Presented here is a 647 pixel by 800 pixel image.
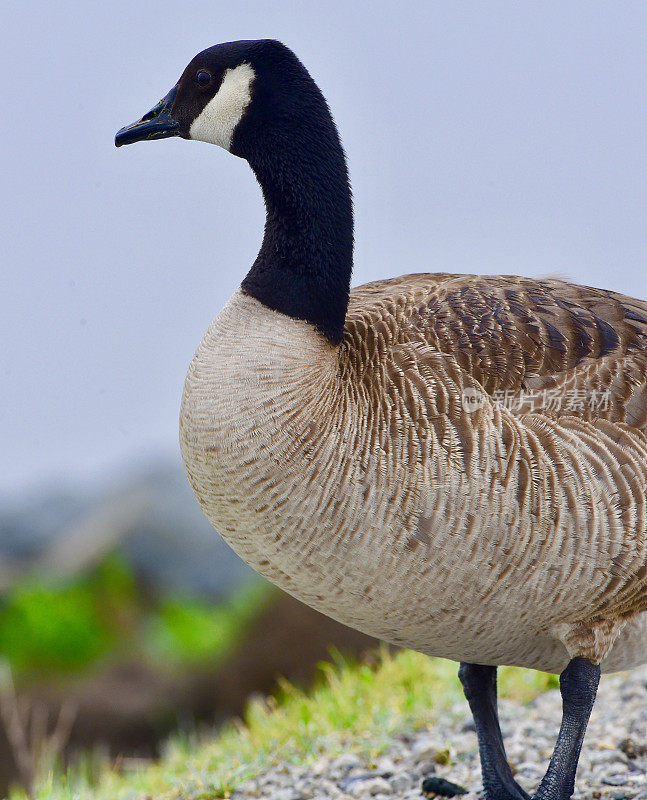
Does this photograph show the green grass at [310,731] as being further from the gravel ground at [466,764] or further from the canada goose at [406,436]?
the canada goose at [406,436]

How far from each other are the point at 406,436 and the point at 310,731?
2835 mm

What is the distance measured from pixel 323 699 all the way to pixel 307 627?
199 cm

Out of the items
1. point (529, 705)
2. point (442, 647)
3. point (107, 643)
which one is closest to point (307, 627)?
point (529, 705)

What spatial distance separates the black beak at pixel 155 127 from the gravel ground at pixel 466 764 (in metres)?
3.35

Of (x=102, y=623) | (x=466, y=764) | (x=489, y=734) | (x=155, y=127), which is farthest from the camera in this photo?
(x=102, y=623)

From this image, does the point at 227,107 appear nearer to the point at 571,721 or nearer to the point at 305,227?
the point at 305,227

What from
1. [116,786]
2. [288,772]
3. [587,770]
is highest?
[587,770]

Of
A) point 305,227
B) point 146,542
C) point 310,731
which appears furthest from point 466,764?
point 146,542

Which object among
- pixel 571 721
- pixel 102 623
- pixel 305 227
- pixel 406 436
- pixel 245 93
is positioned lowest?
pixel 102 623

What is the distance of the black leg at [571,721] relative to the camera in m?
4.12

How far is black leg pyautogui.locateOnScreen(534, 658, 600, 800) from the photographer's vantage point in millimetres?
4125

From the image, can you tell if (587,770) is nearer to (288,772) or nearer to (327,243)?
(288,772)

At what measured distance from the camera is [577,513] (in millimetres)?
3801

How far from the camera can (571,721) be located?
4.16m
